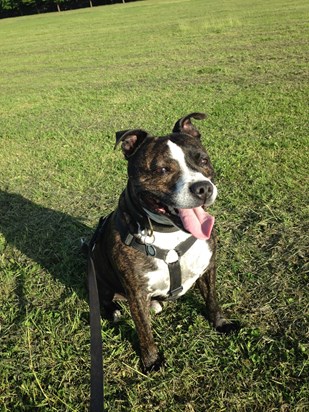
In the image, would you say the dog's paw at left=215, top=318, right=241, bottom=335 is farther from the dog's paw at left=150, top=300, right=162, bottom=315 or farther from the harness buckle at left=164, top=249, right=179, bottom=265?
the harness buckle at left=164, top=249, right=179, bottom=265

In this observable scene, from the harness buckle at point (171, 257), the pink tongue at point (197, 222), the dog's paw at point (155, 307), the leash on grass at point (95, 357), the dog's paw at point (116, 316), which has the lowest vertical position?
the dog's paw at point (116, 316)

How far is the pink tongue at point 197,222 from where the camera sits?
94.3 inches

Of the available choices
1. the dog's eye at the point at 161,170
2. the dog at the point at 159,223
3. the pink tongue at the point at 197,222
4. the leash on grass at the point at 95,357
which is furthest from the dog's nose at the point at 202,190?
the leash on grass at the point at 95,357

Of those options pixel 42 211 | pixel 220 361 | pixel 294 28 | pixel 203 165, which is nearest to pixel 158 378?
pixel 220 361

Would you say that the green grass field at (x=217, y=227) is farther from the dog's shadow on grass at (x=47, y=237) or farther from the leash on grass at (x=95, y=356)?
the leash on grass at (x=95, y=356)

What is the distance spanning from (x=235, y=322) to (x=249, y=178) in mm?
2498

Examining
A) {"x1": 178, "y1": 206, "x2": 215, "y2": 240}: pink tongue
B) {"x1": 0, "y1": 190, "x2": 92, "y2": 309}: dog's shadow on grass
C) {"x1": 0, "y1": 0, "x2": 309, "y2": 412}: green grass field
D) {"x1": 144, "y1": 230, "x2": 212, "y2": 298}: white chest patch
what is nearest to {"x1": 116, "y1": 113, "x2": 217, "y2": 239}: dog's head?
{"x1": 178, "y1": 206, "x2": 215, "y2": 240}: pink tongue

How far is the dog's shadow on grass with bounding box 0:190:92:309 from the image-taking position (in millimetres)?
3893

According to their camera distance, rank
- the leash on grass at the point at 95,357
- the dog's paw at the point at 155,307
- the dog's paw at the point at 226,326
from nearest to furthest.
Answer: the leash on grass at the point at 95,357 < the dog's paw at the point at 226,326 < the dog's paw at the point at 155,307

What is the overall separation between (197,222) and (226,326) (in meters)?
1.07

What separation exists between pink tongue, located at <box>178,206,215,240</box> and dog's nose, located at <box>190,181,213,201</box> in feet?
0.48

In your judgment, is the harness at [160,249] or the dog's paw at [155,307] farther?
the dog's paw at [155,307]

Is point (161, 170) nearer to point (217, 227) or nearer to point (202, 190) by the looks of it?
point (202, 190)

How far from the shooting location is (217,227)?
424 cm
